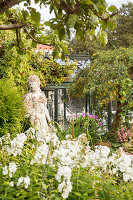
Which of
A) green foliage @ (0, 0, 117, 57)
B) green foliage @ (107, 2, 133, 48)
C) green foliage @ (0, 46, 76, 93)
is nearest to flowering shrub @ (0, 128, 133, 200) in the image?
green foliage @ (0, 0, 117, 57)

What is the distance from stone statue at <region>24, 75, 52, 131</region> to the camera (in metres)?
4.23

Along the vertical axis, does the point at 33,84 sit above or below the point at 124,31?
below

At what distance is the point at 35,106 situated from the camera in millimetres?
4293

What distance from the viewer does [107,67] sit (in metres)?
4.21

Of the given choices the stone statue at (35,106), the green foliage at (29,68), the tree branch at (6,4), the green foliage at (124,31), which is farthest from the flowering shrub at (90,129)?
the green foliage at (124,31)

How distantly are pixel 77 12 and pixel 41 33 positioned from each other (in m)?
0.87

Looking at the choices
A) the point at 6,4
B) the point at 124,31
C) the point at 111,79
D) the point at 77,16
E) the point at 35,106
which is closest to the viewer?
the point at 77,16

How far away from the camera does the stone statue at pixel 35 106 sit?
4.23m

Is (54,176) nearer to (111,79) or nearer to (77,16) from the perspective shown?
(77,16)

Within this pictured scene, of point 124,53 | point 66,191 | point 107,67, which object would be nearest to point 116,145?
point 107,67

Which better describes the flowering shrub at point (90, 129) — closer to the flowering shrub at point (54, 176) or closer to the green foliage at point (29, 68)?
the green foliage at point (29, 68)

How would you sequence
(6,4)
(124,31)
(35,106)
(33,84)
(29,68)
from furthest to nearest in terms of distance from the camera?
(124,31) < (29,68) < (33,84) < (35,106) < (6,4)

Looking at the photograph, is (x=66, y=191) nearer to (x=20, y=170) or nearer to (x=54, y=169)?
(x=54, y=169)

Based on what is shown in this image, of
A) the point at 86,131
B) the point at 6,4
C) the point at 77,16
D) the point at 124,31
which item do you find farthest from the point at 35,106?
the point at 124,31
